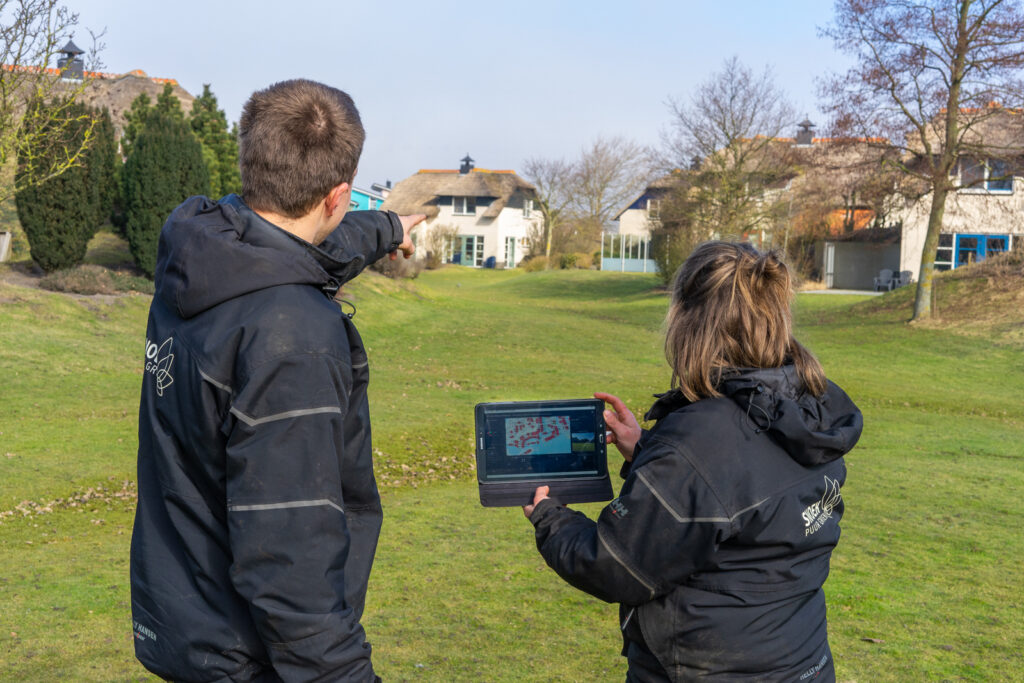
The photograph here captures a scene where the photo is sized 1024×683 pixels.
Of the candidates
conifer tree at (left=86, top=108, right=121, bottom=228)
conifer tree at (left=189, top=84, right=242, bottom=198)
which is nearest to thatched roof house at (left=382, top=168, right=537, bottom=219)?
conifer tree at (left=189, top=84, right=242, bottom=198)

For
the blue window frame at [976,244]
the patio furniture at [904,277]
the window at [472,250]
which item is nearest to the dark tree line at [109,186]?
the patio furniture at [904,277]

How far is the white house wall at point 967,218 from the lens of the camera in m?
26.8

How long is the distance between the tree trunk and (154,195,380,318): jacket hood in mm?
26968

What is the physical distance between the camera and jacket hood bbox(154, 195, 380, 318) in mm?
2035

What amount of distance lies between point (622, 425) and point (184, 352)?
1.27 m

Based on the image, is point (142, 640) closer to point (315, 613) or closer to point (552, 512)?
point (315, 613)

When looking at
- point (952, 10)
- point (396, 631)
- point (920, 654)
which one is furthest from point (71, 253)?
point (952, 10)

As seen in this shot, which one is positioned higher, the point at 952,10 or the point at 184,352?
the point at 952,10

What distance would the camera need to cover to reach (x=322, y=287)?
2.17 meters

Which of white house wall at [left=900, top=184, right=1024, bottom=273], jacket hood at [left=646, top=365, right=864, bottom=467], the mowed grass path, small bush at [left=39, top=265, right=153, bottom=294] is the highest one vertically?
white house wall at [left=900, top=184, right=1024, bottom=273]

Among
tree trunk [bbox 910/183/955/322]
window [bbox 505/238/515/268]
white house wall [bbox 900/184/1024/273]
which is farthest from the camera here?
window [bbox 505/238/515/268]

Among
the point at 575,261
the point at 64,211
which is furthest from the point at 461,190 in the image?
the point at 64,211

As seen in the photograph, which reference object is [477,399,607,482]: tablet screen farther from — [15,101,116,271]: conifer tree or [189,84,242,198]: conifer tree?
[189,84,242,198]: conifer tree

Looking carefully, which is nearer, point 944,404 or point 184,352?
point 184,352
